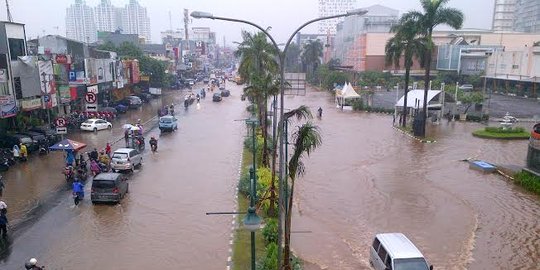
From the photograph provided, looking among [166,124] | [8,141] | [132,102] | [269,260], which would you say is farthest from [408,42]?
[132,102]

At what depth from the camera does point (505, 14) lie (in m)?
178

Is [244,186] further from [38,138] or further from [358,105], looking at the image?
[358,105]

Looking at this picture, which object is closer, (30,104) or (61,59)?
(30,104)

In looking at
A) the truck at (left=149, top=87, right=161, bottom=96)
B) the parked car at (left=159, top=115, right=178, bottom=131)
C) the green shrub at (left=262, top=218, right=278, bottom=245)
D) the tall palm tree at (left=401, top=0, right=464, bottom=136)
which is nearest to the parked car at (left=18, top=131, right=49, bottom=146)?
the parked car at (left=159, top=115, right=178, bottom=131)

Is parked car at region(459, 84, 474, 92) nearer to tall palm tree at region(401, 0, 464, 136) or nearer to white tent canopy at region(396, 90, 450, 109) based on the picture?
white tent canopy at region(396, 90, 450, 109)

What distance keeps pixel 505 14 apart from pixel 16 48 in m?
187

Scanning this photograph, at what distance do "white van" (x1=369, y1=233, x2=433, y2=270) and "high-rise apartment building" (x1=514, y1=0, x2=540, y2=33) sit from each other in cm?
16707

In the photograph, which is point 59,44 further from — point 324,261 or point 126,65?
point 324,261

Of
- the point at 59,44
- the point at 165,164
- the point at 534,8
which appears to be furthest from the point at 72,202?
the point at 534,8

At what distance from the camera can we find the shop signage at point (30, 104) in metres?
33.7

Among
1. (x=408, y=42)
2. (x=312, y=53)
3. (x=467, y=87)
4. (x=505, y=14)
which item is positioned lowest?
(x=467, y=87)

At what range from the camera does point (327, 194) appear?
77.4 ft

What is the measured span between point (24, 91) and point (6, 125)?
2.89m

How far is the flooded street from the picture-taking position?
54.2ft
